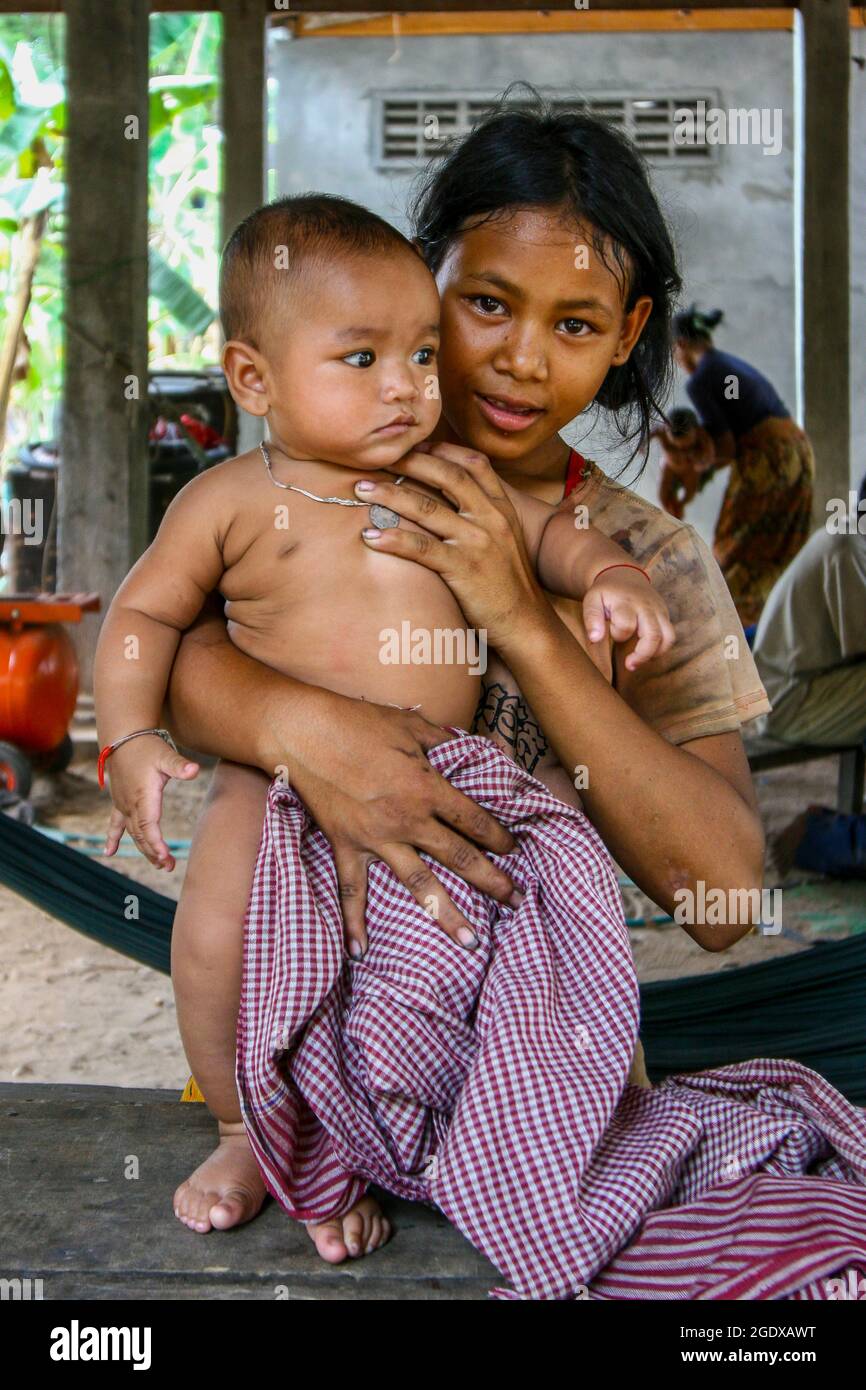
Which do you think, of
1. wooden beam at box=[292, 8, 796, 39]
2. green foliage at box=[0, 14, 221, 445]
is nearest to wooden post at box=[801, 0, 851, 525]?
wooden beam at box=[292, 8, 796, 39]

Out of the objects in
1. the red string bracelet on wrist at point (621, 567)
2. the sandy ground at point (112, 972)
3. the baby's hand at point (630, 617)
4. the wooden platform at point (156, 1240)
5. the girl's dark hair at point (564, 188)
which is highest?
the girl's dark hair at point (564, 188)

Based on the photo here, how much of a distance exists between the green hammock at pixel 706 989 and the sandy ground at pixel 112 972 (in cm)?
60

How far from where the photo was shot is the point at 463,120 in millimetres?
6453

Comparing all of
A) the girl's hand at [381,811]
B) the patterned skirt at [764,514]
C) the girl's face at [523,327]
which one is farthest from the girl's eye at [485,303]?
the patterned skirt at [764,514]

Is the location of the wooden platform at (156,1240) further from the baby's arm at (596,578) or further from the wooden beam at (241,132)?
the wooden beam at (241,132)

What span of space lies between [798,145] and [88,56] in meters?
2.57

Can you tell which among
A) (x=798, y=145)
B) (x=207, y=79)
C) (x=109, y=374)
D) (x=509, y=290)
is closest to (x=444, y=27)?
(x=207, y=79)

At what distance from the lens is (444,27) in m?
6.11

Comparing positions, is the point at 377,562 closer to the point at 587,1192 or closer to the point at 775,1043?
the point at 587,1192

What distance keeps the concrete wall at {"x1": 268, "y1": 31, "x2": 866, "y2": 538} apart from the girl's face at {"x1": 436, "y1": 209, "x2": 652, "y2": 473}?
16.5 feet

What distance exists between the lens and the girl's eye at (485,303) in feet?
4.73

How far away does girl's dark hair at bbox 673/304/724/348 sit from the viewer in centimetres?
575

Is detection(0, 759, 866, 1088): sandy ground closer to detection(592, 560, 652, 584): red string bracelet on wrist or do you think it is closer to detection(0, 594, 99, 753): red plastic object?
detection(0, 594, 99, 753): red plastic object
